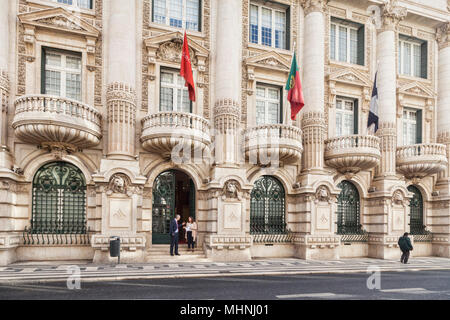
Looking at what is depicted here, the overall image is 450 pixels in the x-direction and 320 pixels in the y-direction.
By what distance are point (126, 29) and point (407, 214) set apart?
19388 mm

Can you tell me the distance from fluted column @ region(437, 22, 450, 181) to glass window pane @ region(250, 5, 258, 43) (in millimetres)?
13960

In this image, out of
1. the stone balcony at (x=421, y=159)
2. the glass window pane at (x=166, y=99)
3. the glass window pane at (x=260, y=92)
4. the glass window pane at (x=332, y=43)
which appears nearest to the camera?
the glass window pane at (x=166, y=99)

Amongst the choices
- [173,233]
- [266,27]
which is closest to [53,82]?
[173,233]

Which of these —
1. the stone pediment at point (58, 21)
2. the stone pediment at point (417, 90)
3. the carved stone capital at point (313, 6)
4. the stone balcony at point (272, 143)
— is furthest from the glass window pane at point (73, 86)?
the stone pediment at point (417, 90)

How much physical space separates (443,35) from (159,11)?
19.9 meters

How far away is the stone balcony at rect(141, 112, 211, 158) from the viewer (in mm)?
16703

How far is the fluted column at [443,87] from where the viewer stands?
961 inches

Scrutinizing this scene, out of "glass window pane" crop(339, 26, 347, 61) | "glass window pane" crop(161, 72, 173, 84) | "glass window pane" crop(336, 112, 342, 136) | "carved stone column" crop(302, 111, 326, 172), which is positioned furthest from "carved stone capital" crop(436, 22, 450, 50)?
"glass window pane" crop(161, 72, 173, 84)

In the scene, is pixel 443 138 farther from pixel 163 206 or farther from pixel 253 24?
pixel 163 206

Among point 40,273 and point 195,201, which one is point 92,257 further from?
point 195,201

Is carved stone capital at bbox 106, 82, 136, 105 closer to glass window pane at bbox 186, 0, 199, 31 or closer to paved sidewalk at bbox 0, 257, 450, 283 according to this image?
glass window pane at bbox 186, 0, 199, 31

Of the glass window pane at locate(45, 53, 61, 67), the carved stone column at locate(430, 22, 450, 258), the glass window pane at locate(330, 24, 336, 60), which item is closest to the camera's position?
the glass window pane at locate(45, 53, 61, 67)

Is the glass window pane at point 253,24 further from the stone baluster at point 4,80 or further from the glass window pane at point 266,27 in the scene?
the stone baluster at point 4,80

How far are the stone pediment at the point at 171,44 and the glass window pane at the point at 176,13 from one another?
0.98 m
